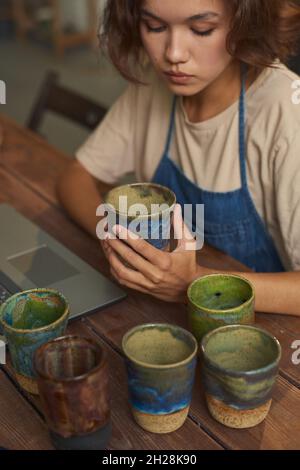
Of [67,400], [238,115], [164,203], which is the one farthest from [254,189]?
[67,400]

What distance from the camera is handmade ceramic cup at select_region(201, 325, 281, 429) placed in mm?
751

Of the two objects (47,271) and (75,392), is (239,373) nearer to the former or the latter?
(75,392)

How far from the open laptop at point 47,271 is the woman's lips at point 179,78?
375 millimetres

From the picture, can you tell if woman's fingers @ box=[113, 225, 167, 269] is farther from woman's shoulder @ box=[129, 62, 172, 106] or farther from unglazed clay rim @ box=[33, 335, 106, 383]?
woman's shoulder @ box=[129, 62, 172, 106]

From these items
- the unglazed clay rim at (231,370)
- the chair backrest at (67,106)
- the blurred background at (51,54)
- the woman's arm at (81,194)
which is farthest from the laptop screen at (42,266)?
the blurred background at (51,54)

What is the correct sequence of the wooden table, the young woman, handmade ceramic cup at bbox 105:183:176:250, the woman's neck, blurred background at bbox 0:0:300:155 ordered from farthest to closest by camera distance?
blurred background at bbox 0:0:300:155
the woman's neck
the young woman
handmade ceramic cup at bbox 105:183:176:250
the wooden table

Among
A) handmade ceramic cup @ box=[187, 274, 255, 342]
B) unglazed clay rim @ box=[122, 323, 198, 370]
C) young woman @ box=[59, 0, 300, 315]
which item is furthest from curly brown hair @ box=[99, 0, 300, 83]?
unglazed clay rim @ box=[122, 323, 198, 370]

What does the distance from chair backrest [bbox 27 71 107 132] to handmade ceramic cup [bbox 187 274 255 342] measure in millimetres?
961

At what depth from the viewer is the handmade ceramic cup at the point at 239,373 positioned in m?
0.75

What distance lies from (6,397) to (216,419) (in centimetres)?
29

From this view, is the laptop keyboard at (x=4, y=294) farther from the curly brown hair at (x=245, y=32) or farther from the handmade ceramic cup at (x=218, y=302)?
the curly brown hair at (x=245, y=32)

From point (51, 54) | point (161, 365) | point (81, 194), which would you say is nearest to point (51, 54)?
point (51, 54)

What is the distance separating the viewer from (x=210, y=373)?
774mm

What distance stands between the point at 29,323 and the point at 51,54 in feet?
13.5
